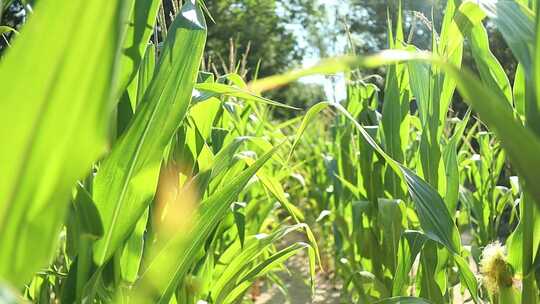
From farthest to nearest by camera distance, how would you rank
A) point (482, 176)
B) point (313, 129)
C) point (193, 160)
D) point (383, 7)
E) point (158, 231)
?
point (383, 7)
point (313, 129)
point (482, 176)
point (193, 160)
point (158, 231)

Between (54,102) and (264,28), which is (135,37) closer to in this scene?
(54,102)

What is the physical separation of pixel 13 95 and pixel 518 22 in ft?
1.55

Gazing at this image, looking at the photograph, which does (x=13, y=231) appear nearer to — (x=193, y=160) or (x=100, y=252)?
(x=100, y=252)

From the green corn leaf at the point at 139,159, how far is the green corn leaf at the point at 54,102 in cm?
35

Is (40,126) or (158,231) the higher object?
(40,126)

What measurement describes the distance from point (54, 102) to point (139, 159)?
0.39 m

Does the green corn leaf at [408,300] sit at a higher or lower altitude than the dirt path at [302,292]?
higher

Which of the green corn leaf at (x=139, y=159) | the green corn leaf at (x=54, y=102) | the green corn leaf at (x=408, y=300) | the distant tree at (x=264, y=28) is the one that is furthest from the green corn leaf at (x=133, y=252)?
the distant tree at (x=264, y=28)

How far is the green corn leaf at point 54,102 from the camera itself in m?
0.29

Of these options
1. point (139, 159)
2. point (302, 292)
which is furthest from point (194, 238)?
point (302, 292)

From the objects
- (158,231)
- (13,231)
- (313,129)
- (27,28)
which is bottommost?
(313,129)

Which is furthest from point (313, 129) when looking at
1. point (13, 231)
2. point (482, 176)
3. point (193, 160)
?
→ point (13, 231)

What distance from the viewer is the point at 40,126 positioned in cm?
31

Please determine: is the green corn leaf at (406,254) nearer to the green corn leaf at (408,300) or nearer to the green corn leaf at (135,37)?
the green corn leaf at (408,300)
